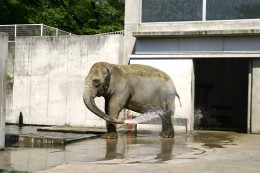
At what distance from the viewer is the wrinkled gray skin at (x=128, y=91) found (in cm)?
1290

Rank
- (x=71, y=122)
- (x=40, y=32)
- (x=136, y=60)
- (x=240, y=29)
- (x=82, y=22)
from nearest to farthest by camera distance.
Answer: (x=240, y=29) → (x=136, y=60) → (x=71, y=122) → (x=40, y=32) → (x=82, y=22)

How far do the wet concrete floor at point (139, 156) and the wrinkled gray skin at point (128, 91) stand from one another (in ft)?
2.65

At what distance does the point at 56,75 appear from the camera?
19406 mm

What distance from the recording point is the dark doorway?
75.0ft

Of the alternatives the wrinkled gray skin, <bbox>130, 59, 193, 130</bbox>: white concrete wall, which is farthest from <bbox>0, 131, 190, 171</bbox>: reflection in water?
<bbox>130, 59, 193, 130</bbox>: white concrete wall

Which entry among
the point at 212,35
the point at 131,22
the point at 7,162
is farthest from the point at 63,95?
the point at 7,162

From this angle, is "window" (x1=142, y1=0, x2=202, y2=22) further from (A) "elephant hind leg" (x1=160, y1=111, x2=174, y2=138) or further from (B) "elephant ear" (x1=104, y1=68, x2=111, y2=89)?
(B) "elephant ear" (x1=104, y1=68, x2=111, y2=89)

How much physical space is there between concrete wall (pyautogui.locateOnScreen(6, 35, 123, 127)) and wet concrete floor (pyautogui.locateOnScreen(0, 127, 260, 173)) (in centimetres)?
555

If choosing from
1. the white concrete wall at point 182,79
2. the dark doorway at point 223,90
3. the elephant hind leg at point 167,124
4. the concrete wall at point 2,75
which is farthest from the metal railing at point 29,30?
the concrete wall at point 2,75

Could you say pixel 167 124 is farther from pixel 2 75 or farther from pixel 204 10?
pixel 2 75

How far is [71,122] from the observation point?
754 inches

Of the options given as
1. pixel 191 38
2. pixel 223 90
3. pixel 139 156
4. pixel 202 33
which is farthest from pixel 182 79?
pixel 139 156

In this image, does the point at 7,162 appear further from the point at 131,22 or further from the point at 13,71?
the point at 13,71

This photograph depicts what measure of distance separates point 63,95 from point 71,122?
1151 mm
